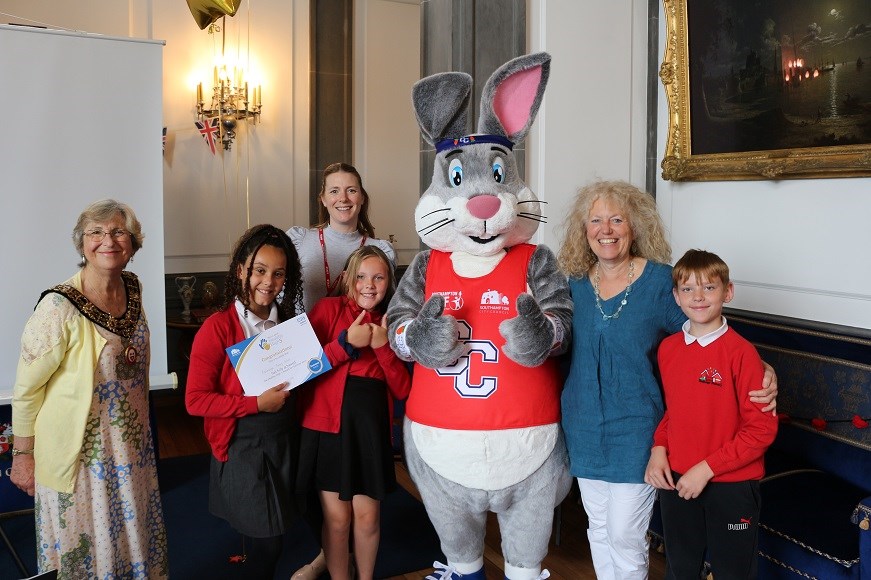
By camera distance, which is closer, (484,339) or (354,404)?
(484,339)

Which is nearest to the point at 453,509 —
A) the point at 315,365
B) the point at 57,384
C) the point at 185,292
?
the point at 315,365

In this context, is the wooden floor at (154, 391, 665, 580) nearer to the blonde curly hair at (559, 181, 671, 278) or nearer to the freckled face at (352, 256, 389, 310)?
the freckled face at (352, 256, 389, 310)

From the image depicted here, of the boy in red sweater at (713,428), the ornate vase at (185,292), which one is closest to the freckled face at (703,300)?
the boy in red sweater at (713,428)

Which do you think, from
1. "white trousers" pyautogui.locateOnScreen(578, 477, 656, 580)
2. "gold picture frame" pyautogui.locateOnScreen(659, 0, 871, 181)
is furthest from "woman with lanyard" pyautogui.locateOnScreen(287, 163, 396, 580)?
"gold picture frame" pyautogui.locateOnScreen(659, 0, 871, 181)

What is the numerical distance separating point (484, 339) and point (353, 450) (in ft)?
1.93

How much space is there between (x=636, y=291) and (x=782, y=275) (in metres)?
1.30

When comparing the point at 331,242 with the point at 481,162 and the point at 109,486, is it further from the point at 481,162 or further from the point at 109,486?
the point at 109,486

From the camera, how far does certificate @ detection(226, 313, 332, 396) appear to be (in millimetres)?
2219

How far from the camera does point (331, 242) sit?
2.84 metres

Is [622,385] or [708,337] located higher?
[708,337]

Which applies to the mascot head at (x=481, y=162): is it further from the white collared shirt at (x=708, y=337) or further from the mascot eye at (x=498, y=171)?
A: the white collared shirt at (x=708, y=337)

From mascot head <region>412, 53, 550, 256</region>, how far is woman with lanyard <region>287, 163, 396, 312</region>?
61cm

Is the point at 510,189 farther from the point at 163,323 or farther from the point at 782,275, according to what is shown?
the point at 163,323

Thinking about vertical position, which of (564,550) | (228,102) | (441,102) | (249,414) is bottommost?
(564,550)
